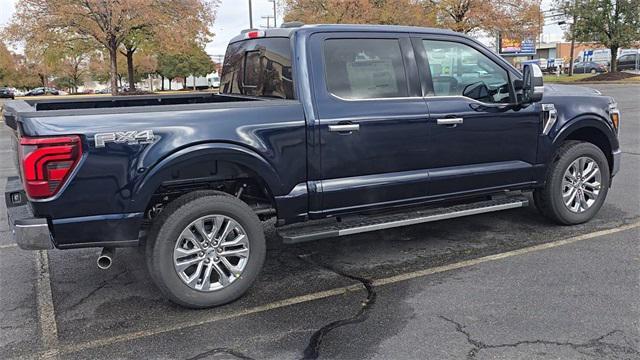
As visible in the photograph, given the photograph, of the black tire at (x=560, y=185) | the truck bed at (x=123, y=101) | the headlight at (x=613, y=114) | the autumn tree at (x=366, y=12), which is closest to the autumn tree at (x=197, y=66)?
the autumn tree at (x=366, y=12)

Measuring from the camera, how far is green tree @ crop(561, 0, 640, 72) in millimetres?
36188

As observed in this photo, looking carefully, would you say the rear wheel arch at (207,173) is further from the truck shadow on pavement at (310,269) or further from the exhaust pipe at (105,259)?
the truck shadow on pavement at (310,269)

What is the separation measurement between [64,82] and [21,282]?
98505 mm

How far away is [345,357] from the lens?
324 centimetres

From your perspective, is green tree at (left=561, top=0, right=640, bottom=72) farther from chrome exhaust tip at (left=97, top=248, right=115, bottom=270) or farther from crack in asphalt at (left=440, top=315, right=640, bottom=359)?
→ chrome exhaust tip at (left=97, top=248, right=115, bottom=270)

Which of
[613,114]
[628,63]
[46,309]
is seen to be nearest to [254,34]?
[46,309]

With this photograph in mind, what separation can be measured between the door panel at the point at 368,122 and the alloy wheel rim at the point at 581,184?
69.6 inches

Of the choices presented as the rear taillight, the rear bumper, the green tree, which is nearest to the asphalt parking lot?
the rear bumper

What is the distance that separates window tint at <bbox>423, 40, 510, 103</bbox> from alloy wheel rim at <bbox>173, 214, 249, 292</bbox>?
210 centimetres

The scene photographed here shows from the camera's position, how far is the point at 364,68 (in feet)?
14.9

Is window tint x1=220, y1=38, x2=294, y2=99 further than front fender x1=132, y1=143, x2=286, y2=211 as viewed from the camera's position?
Yes

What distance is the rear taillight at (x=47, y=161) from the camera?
3.42 meters

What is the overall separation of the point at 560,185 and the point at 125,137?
13.2 feet

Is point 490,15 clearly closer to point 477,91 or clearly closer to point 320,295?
point 477,91
